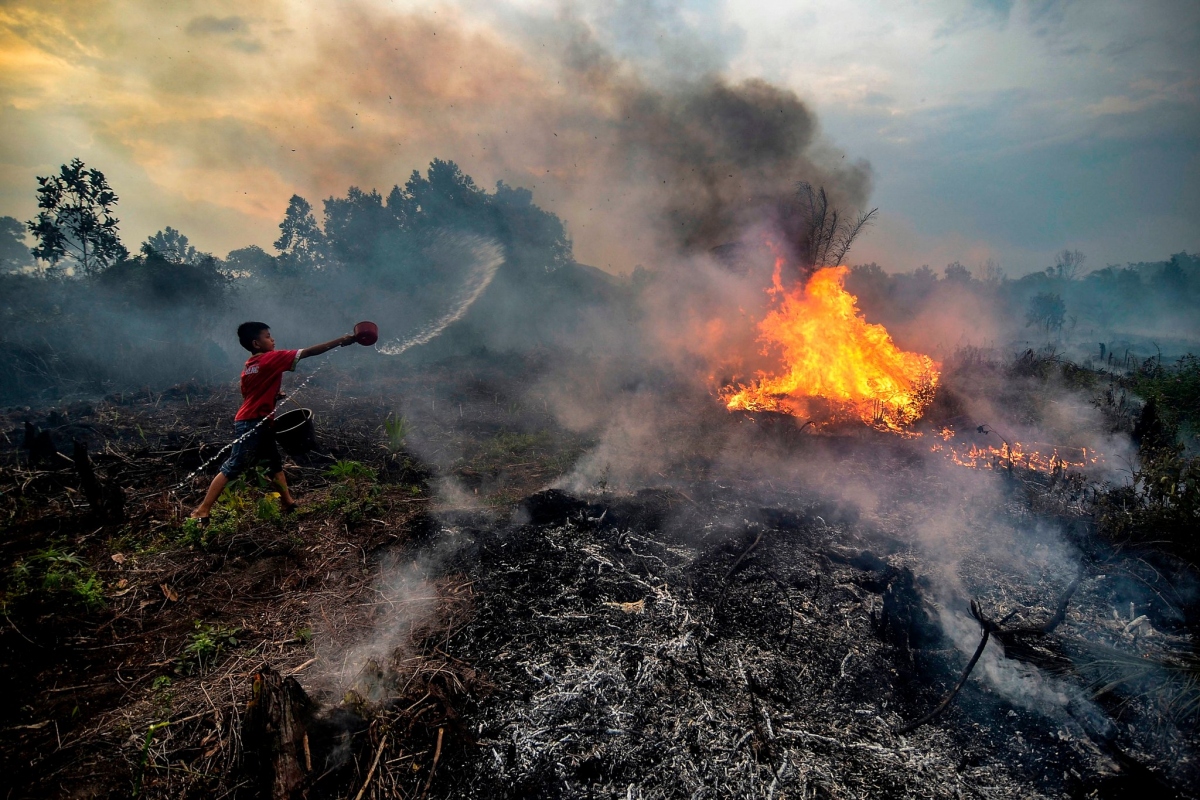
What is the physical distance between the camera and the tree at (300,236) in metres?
30.8

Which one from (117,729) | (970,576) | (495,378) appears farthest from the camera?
(495,378)

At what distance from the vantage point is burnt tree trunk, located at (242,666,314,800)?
2.47m

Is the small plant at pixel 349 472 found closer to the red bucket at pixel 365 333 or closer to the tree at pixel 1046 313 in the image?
the red bucket at pixel 365 333

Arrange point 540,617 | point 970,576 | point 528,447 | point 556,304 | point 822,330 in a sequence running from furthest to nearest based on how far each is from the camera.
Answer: point 556,304
point 822,330
point 528,447
point 970,576
point 540,617

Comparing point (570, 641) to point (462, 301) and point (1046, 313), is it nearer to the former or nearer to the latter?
point (462, 301)

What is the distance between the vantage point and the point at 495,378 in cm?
1542

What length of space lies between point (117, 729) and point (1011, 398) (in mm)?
13789

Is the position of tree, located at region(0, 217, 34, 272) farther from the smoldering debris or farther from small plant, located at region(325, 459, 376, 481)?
the smoldering debris

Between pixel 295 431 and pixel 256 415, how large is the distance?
17.6 inches

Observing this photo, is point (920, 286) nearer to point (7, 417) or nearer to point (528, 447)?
point (528, 447)

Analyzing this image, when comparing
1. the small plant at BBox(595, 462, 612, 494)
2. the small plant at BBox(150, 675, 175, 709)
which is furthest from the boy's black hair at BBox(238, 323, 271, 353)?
the small plant at BBox(595, 462, 612, 494)

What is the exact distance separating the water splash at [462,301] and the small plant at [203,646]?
1778cm

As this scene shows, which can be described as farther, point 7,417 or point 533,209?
point 533,209

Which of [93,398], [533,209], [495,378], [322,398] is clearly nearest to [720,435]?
[495,378]
